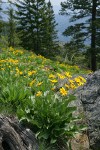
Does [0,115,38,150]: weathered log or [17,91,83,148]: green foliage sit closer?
[0,115,38,150]: weathered log

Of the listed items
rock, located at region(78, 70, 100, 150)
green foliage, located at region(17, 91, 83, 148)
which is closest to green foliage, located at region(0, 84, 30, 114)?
green foliage, located at region(17, 91, 83, 148)

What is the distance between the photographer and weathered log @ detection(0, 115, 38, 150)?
5.09 meters

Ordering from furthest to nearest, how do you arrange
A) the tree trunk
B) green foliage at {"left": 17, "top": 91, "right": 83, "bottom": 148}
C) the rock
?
the tree trunk → the rock → green foliage at {"left": 17, "top": 91, "right": 83, "bottom": 148}

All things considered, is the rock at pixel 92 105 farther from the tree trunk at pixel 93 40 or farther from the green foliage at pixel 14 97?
the tree trunk at pixel 93 40

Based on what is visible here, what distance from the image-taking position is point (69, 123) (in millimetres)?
6098

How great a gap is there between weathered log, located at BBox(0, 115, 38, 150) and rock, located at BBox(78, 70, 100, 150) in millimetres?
1291

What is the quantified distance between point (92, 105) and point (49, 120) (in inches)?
52.0

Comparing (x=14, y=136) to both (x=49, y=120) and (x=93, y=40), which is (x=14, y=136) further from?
(x=93, y=40)

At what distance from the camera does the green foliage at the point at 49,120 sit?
5.81 meters

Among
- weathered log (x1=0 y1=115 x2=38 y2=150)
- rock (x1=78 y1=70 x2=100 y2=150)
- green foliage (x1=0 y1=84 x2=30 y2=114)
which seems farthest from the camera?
green foliage (x1=0 y1=84 x2=30 y2=114)

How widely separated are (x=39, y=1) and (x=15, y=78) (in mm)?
29401

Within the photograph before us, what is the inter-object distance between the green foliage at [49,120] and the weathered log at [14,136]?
17 cm

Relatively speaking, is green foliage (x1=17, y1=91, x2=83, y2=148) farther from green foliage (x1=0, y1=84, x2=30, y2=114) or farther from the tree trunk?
the tree trunk

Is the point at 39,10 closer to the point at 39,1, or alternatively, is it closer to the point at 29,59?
the point at 39,1
